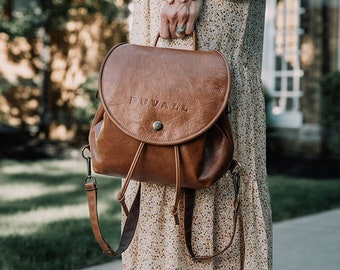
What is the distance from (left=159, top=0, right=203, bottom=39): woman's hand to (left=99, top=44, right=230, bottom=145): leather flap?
14 cm

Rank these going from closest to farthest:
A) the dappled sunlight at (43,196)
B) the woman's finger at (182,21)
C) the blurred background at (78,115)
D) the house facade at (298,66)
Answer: the woman's finger at (182,21) → the blurred background at (78,115) → the dappled sunlight at (43,196) → the house facade at (298,66)

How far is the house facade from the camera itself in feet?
34.2

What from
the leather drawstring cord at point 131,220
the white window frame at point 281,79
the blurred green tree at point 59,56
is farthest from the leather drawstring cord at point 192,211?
the blurred green tree at point 59,56

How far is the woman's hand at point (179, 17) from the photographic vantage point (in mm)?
2080

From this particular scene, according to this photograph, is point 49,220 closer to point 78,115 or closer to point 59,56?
point 78,115

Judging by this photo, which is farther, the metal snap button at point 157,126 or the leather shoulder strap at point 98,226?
the leather shoulder strap at point 98,226

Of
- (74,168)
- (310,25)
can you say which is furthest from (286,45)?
(74,168)

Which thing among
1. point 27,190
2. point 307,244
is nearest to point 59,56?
point 27,190

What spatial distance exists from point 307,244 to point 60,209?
7.40 feet

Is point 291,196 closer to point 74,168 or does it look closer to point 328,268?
point 328,268

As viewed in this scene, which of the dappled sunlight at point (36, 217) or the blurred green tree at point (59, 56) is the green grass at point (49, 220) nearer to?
the dappled sunlight at point (36, 217)

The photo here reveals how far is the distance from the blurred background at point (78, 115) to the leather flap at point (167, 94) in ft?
6.05

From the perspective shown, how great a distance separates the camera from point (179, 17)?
6.89 feet

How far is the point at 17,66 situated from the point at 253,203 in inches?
431
